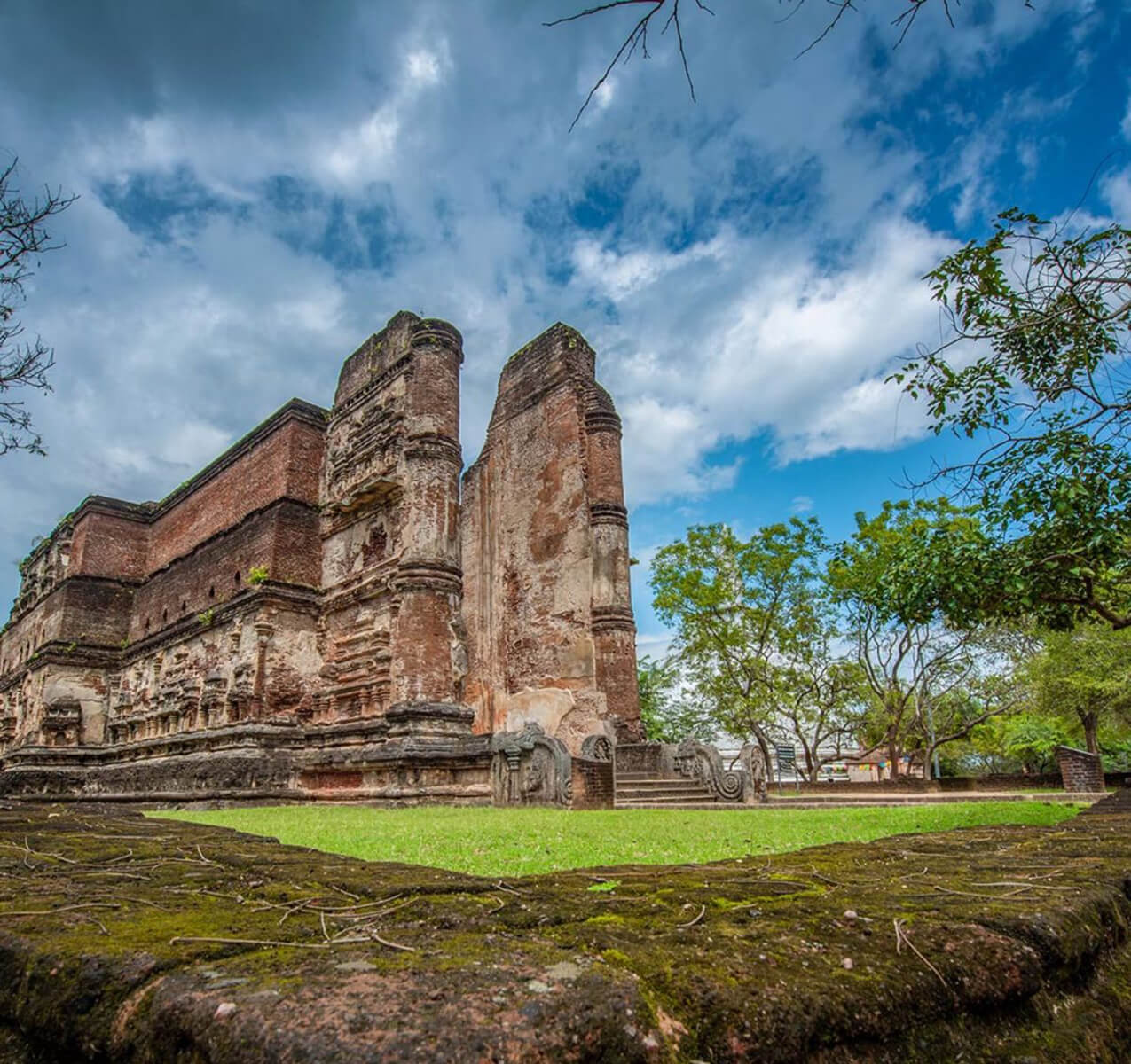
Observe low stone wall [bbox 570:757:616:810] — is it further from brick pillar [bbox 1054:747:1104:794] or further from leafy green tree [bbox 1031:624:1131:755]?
leafy green tree [bbox 1031:624:1131:755]

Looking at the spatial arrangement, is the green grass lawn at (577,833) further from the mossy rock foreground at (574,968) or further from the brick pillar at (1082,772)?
the brick pillar at (1082,772)

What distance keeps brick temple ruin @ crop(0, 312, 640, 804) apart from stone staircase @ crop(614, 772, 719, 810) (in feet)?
3.07

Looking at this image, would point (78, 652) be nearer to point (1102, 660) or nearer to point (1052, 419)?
point (1052, 419)

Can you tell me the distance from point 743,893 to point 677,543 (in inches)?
940

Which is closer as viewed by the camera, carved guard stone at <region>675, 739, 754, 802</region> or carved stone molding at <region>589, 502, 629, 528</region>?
carved guard stone at <region>675, 739, 754, 802</region>

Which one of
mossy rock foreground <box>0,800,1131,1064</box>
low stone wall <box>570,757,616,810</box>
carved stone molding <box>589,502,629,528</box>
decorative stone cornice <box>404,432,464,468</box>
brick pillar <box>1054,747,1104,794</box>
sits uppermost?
decorative stone cornice <box>404,432,464,468</box>

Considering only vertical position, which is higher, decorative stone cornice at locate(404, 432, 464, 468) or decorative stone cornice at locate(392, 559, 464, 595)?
decorative stone cornice at locate(404, 432, 464, 468)

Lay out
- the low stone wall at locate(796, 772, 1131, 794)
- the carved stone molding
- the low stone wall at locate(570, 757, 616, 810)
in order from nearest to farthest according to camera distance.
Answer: the low stone wall at locate(570, 757, 616, 810) < the carved stone molding < the low stone wall at locate(796, 772, 1131, 794)

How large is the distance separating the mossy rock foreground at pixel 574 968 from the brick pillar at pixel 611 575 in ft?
44.1

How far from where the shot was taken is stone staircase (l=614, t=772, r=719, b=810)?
40.0 feet

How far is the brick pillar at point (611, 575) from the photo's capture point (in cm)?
1529

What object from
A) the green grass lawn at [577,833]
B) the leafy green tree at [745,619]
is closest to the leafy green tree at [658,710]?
the leafy green tree at [745,619]

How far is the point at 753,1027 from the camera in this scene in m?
0.95

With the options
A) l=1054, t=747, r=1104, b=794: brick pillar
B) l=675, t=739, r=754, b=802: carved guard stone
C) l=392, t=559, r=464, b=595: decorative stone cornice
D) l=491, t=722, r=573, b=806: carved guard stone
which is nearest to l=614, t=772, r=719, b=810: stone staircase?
l=675, t=739, r=754, b=802: carved guard stone
